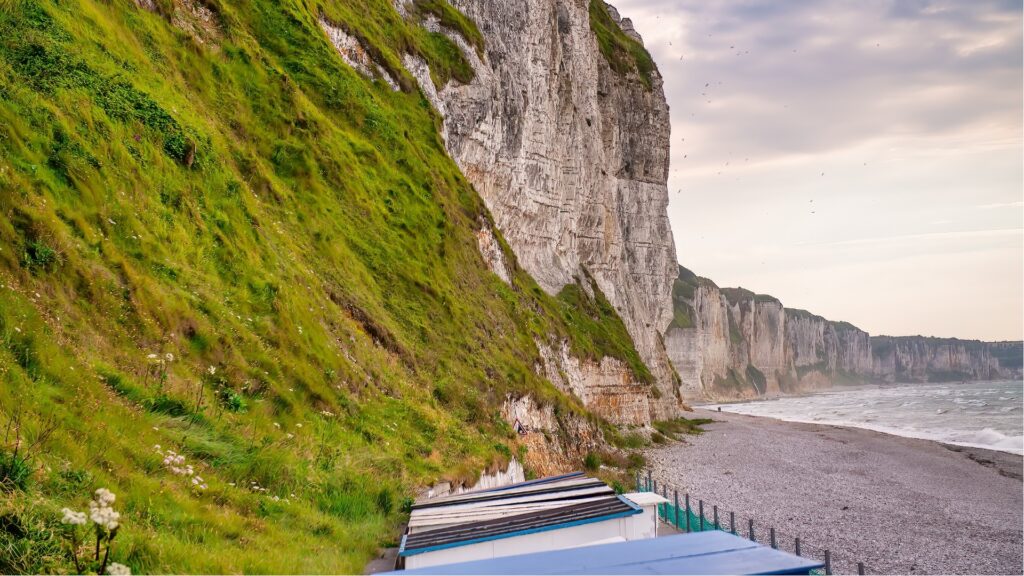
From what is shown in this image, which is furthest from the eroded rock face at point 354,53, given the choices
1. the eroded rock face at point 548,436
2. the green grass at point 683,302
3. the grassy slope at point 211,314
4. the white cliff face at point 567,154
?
the green grass at point 683,302

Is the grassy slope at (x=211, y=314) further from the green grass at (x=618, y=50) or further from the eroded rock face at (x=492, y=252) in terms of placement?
the green grass at (x=618, y=50)

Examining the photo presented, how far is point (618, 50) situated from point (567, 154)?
2899 centimetres

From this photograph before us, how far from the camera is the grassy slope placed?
6406mm

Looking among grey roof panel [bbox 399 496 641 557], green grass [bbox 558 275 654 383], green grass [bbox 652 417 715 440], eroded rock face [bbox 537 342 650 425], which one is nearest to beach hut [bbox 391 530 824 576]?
grey roof panel [bbox 399 496 641 557]

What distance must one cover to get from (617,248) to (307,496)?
208ft

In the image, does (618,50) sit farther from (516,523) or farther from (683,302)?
(683,302)

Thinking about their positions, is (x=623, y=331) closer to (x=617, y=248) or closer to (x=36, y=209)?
(x=617, y=248)

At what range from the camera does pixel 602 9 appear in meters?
90.5

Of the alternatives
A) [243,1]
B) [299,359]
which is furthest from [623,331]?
[299,359]

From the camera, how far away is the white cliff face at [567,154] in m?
43.8

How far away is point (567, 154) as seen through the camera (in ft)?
201

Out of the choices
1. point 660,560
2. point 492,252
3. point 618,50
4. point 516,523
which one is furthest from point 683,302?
point 660,560

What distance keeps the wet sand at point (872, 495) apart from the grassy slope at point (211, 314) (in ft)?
34.6

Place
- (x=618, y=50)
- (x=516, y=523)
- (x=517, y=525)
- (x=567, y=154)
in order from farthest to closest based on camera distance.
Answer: (x=618, y=50) → (x=567, y=154) → (x=516, y=523) → (x=517, y=525)
